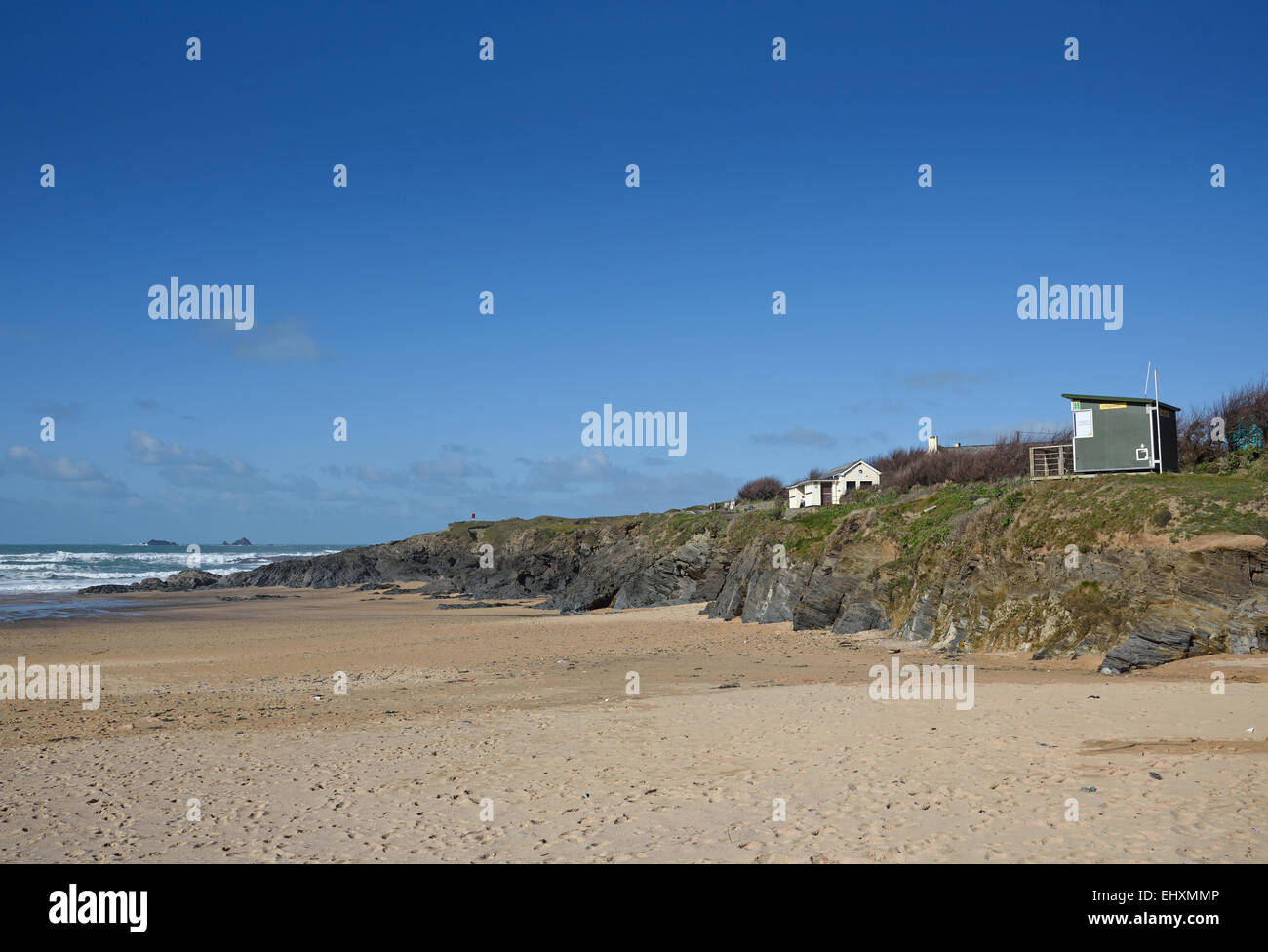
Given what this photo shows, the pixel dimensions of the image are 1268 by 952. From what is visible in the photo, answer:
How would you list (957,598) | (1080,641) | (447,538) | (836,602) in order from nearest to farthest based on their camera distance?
(1080,641) < (957,598) < (836,602) < (447,538)

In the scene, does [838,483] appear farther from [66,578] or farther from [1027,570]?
[66,578]

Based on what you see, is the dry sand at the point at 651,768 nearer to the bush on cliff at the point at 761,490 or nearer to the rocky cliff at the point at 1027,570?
the rocky cliff at the point at 1027,570

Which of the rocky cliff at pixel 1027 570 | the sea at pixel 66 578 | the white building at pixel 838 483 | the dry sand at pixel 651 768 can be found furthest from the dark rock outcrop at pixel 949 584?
the sea at pixel 66 578

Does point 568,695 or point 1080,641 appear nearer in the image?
point 568,695

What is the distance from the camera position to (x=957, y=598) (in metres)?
23.6

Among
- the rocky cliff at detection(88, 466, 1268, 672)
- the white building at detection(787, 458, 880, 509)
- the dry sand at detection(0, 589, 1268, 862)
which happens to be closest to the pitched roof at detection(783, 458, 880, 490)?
the white building at detection(787, 458, 880, 509)

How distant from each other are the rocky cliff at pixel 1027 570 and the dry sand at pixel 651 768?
1.24 meters

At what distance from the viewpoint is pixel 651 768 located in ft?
35.5

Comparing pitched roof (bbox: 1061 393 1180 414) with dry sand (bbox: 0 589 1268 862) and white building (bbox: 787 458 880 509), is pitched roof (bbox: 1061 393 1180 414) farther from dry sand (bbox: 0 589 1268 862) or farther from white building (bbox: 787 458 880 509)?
white building (bbox: 787 458 880 509)

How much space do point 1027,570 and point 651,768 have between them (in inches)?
588

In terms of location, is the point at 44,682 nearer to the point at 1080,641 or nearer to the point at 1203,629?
the point at 1080,641
